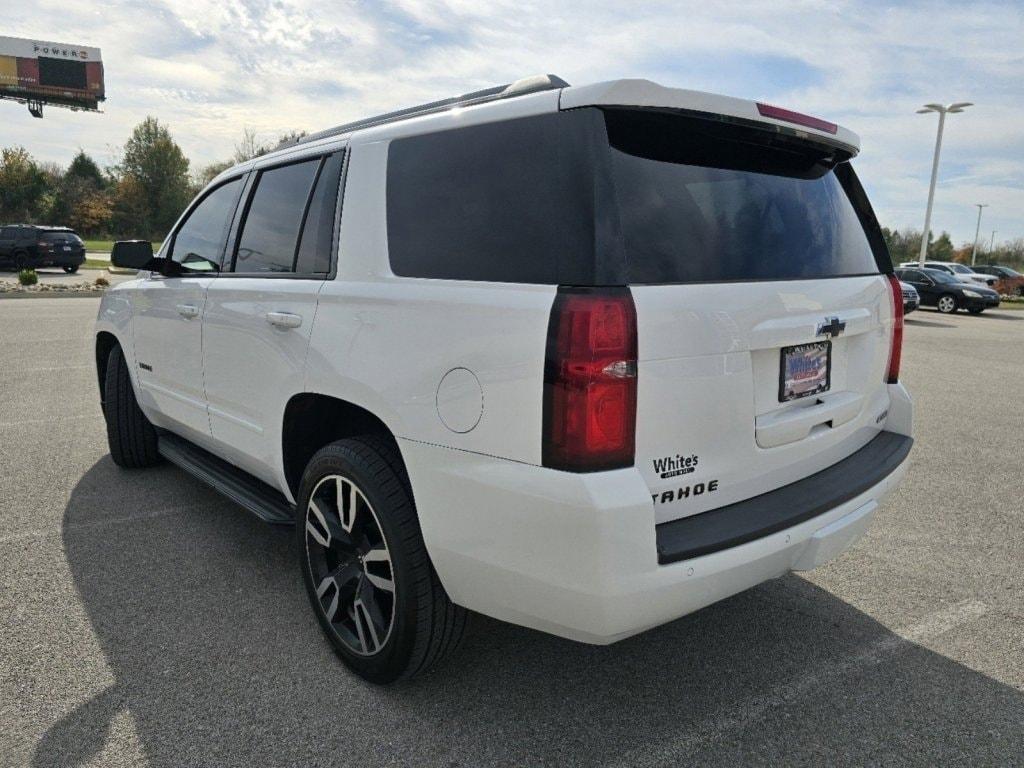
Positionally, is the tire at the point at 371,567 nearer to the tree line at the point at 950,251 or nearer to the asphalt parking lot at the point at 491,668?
the asphalt parking lot at the point at 491,668

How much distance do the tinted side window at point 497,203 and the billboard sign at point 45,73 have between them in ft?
260

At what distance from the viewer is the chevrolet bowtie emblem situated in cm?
241

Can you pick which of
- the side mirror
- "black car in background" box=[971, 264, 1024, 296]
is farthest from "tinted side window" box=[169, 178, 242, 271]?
"black car in background" box=[971, 264, 1024, 296]

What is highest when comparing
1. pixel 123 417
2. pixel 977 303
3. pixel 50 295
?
pixel 123 417

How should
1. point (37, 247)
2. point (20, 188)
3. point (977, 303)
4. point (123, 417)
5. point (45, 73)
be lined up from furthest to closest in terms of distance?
1. point (45, 73)
2. point (20, 188)
3. point (37, 247)
4. point (977, 303)
5. point (123, 417)

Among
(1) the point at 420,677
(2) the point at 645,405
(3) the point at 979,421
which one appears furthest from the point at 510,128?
(3) the point at 979,421

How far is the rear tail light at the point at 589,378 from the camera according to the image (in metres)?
1.89

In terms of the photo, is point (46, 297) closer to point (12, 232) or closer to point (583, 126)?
point (12, 232)

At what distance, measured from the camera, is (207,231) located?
3.85 m

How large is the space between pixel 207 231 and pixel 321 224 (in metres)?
1.30

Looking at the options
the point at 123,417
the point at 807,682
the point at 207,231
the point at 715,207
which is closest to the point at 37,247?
the point at 123,417

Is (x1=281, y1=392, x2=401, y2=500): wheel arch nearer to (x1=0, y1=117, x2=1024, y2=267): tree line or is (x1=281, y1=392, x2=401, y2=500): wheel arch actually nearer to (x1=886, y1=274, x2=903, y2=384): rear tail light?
(x1=886, y1=274, x2=903, y2=384): rear tail light

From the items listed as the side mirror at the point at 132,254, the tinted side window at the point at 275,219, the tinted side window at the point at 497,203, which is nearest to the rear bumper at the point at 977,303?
the tinted side window at the point at 275,219

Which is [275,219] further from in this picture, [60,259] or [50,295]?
[60,259]
